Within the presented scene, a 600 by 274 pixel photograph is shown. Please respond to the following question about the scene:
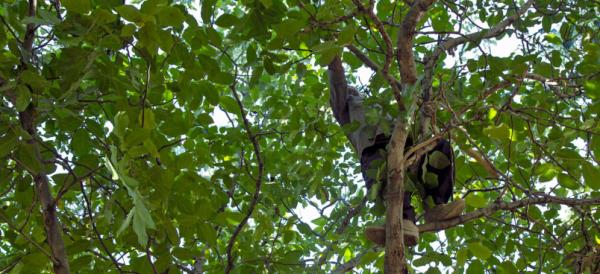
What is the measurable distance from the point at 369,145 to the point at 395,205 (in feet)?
3.26

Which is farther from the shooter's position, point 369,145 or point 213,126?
point 213,126

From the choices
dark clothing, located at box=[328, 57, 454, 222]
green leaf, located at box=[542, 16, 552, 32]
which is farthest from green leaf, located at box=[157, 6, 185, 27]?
green leaf, located at box=[542, 16, 552, 32]

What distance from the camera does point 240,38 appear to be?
3064 mm

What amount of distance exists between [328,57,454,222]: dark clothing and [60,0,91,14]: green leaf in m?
1.43

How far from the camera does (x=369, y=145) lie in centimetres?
362

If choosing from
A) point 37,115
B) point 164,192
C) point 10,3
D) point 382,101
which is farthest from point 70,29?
point 382,101

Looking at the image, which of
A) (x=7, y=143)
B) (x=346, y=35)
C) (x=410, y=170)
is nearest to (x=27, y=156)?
(x=7, y=143)

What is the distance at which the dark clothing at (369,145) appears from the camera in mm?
3320

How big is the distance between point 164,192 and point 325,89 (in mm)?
2234

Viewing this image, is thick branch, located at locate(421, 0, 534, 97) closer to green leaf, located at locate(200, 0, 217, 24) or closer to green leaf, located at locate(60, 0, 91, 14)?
green leaf, located at locate(200, 0, 217, 24)

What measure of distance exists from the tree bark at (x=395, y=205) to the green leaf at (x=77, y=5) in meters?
1.31

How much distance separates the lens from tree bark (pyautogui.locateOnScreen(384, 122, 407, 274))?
8.41 ft

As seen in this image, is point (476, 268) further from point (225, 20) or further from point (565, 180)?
point (225, 20)

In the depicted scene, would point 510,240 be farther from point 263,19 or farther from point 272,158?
point 263,19
